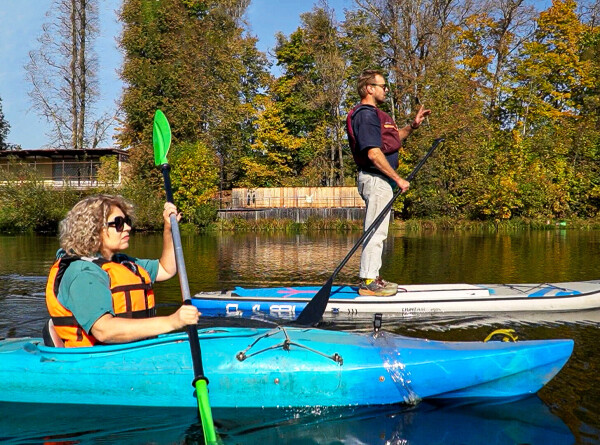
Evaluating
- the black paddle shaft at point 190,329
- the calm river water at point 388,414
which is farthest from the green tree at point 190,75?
the black paddle shaft at point 190,329

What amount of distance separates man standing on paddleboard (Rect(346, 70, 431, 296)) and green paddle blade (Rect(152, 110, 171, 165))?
206cm

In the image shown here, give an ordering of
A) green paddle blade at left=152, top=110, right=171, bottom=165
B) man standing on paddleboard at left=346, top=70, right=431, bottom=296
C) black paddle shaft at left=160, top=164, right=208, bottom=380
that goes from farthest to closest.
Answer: man standing on paddleboard at left=346, top=70, right=431, bottom=296, green paddle blade at left=152, top=110, right=171, bottom=165, black paddle shaft at left=160, top=164, right=208, bottom=380

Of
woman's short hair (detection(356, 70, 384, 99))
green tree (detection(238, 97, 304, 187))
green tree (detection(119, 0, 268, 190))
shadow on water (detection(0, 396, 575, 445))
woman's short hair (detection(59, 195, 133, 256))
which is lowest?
shadow on water (detection(0, 396, 575, 445))

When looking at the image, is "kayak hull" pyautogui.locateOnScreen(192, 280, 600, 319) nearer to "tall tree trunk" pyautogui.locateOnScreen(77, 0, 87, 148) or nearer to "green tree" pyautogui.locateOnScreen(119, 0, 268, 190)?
"green tree" pyautogui.locateOnScreen(119, 0, 268, 190)

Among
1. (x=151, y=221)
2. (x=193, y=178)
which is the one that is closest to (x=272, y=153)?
(x=193, y=178)

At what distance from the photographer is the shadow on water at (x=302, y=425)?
3.09 m

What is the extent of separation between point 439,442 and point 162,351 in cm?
166

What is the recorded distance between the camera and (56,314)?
344cm

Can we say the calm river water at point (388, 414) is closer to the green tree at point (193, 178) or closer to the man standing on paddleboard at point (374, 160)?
the man standing on paddleboard at point (374, 160)

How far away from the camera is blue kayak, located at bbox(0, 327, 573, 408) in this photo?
3391mm

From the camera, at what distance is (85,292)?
323 cm

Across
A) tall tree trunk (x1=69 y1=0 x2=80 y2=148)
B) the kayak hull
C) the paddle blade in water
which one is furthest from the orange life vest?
tall tree trunk (x1=69 y1=0 x2=80 y2=148)

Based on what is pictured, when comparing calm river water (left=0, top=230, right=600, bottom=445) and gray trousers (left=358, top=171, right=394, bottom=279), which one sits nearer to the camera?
calm river water (left=0, top=230, right=600, bottom=445)

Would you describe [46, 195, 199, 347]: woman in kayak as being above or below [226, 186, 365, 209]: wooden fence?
below
